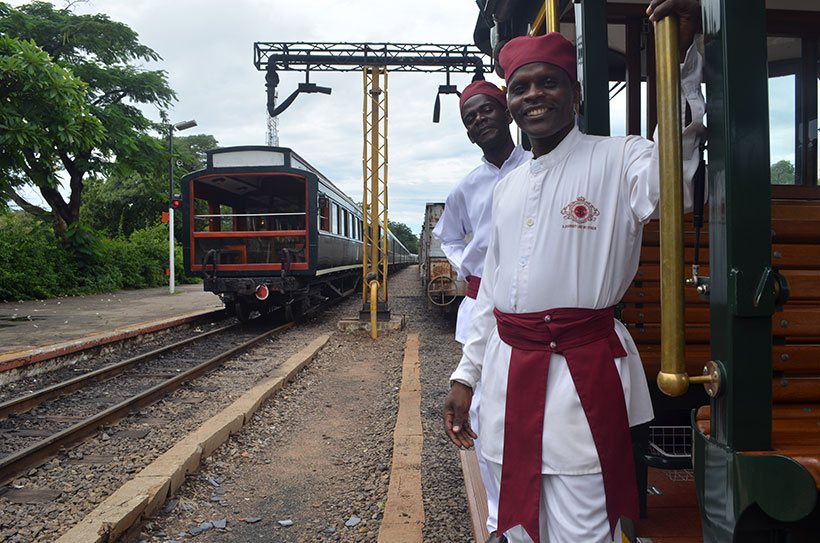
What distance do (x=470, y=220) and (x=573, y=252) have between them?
5.17ft

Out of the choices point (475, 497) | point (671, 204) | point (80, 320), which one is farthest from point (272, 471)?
point (80, 320)

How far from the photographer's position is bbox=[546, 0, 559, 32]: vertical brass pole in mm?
2232

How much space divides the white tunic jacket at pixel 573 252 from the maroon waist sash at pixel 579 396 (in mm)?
25

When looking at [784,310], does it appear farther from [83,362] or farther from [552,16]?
[83,362]

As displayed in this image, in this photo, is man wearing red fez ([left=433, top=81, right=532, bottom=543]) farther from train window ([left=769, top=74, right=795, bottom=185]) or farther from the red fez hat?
train window ([left=769, top=74, right=795, bottom=185])

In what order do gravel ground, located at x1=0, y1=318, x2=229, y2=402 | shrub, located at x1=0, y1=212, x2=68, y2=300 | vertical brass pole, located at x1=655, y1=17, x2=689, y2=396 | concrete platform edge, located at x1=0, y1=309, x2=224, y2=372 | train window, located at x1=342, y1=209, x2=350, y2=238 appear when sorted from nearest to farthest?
vertical brass pole, located at x1=655, y1=17, x2=689, y2=396 < gravel ground, located at x1=0, y1=318, x2=229, y2=402 < concrete platform edge, located at x1=0, y1=309, x2=224, y2=372 < train window, located at x1=342, y1=209, x2=350, y2=238 < shrub, located at x1=0, y1=212, x2=68, y2=300

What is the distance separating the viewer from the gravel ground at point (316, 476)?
3559mm

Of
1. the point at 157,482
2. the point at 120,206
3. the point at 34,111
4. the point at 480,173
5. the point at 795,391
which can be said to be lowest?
the point at 157,482

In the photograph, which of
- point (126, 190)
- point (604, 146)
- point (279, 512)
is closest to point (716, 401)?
point (604, 146)

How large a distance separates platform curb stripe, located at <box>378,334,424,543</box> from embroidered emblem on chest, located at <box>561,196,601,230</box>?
211 centimetres

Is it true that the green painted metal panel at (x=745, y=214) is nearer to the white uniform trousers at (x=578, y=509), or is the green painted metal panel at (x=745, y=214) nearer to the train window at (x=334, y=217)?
the white uniform trousers at (x=578, y=509)

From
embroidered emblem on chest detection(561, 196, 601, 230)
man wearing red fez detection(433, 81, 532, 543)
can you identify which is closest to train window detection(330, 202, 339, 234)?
man wearing red fez detection(433, 81, 532, 543)

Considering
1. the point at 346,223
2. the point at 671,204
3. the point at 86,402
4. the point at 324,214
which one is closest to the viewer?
the point at 671,204

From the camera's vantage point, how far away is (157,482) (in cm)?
377
